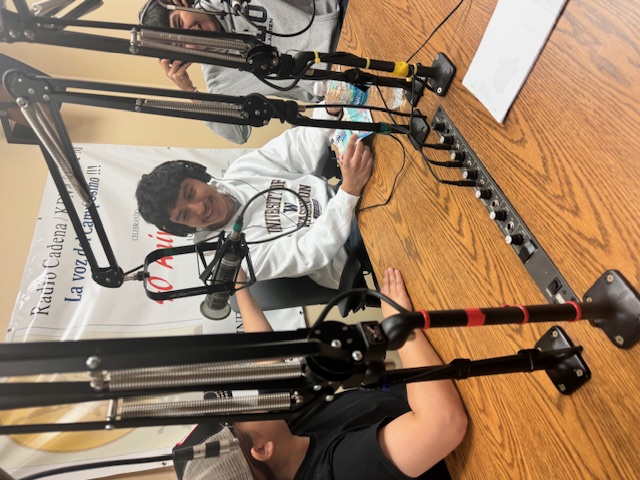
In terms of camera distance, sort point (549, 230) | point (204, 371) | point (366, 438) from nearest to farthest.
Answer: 1. point (204, 371)
2. point (549, 230)
3. point (366, 438)

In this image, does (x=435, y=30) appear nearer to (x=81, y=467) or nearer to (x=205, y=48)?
(x=205, y=48)

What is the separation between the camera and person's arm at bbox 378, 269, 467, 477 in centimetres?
80

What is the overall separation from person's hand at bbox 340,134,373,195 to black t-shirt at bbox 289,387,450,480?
1.97ft

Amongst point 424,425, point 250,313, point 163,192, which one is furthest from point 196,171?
point 424,425

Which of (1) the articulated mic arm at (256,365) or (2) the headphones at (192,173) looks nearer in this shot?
(1) the articulated mic arm at (256,365)

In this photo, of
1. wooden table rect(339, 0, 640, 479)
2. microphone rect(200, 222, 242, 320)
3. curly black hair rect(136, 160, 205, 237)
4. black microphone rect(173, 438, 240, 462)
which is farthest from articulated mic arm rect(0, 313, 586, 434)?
curly black hair rect(136, 160, 205, 237)

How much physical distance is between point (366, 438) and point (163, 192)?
3.29 feet

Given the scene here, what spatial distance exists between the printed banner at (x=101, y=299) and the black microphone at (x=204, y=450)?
0.57 meters

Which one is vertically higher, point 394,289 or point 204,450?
point 394,289

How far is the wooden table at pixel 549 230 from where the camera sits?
60cm

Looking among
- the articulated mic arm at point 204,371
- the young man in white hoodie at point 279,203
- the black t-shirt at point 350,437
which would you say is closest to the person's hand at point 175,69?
the young man in white hoodie at point 279,203

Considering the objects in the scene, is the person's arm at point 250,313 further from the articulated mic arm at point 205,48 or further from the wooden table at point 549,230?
the articulated mic arm at point 205,48

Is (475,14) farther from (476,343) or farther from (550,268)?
(476,343)

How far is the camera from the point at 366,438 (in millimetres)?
914
